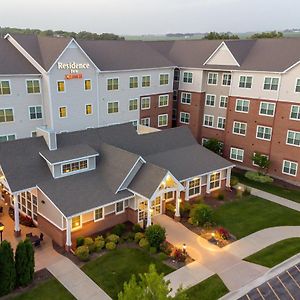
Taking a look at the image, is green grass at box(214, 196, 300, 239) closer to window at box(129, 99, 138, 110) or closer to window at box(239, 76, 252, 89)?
window at box(239, 76, 252, 89)

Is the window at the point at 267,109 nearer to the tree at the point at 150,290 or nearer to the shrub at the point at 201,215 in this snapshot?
the shrub at the point at 201,215

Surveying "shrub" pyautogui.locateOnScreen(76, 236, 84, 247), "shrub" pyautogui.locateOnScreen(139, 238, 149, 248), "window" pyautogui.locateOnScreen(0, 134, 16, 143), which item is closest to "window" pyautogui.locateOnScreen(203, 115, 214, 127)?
"window" pyautogui.locateOnScreen(0, 134, 16, 143)

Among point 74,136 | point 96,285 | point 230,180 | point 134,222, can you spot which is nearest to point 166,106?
point 230,180

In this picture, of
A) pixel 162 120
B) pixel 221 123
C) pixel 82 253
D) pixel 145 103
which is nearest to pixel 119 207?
pixel 82 253

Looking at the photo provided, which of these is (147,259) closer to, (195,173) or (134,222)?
(134,222)

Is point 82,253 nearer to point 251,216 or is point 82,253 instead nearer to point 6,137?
point 251,216

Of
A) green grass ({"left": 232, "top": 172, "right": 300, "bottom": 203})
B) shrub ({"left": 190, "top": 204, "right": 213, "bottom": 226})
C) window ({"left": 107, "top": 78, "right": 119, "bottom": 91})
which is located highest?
window ({"left": 107, "top": 78, "right": 119, "bottom": 91})
